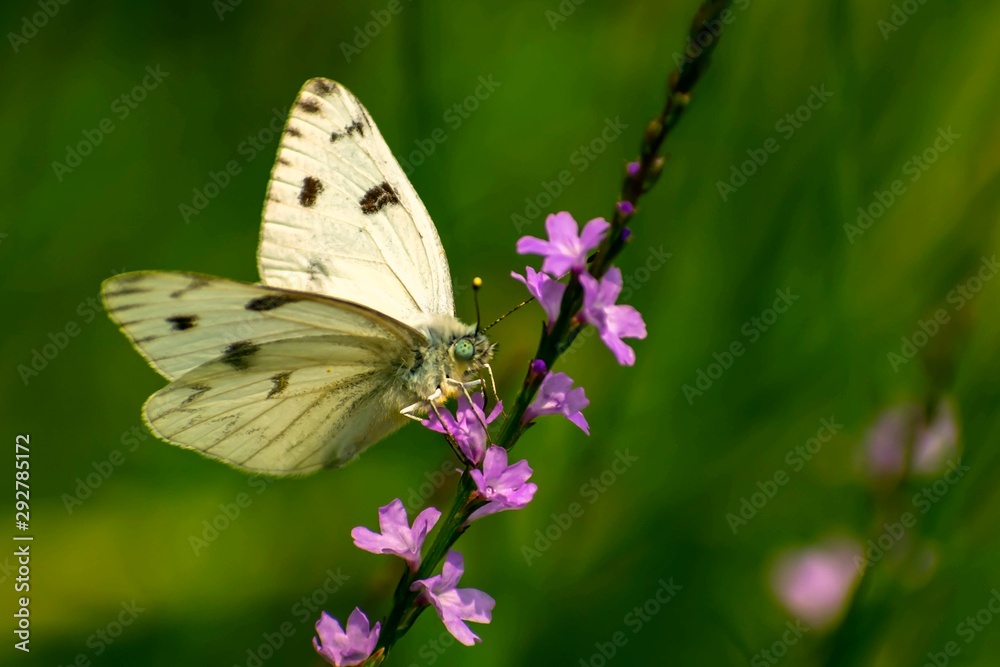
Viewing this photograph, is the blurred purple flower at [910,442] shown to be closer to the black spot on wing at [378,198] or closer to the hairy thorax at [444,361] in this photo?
the hairy thorax at [444,361]

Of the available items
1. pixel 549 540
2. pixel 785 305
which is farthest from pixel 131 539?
pixel 785 305

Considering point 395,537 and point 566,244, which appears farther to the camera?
point 395,537

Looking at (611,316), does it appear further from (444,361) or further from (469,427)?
(444,361)

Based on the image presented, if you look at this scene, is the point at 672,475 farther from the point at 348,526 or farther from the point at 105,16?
the point at 105,16

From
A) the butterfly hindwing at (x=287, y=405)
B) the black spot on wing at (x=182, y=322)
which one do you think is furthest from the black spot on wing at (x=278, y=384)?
the black spot on wing at (x=182, y=322)

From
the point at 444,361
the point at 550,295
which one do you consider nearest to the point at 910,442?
the point at 550,295
